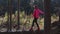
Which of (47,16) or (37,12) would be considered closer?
(47,16)

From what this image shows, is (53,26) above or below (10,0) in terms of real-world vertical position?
below

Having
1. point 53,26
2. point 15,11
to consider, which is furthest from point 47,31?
point 15,11

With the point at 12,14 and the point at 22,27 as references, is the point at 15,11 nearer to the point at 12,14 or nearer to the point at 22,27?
the point at 12,14

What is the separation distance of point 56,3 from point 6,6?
194 cm

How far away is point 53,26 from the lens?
306 inches

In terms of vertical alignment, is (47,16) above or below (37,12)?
above

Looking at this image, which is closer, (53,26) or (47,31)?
(47,31)

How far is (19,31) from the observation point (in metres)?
7.83

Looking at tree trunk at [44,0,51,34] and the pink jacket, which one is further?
the pink jacket

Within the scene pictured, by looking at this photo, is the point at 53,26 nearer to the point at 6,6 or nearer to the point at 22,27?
the point at 22,27

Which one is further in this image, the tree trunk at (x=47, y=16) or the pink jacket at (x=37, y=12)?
the pink jacket at (x=37, y=12)

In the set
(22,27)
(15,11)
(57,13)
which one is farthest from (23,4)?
(57,13)

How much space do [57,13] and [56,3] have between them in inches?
15.9

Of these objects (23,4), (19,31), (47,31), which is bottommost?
(19,31)
